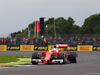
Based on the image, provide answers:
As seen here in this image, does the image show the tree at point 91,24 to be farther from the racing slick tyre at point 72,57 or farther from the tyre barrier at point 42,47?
the racing slick tyre at point 72,57

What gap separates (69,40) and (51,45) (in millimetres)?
2958

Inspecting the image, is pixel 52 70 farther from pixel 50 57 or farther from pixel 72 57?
pixel 72 57

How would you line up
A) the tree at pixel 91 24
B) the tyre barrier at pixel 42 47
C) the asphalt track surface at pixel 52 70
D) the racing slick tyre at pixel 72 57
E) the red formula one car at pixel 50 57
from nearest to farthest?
the asphalt track surface at pixel 52 70 < the red formula one car at pixel 50 57 < the racing slick tyre at pixel 72 57 < the tyre barrier at pixel 42 47 < the tree at pixel 91 24

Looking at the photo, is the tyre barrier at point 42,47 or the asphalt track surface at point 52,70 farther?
the tyre barrier at point 42,47

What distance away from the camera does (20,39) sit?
137 feet

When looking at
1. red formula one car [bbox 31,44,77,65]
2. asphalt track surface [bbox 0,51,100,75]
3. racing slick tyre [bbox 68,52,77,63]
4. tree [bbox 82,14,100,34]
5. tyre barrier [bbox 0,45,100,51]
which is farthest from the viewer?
tree [bbox 82,14,100,34]

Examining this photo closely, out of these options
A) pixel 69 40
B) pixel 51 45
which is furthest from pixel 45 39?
pixel 69 40

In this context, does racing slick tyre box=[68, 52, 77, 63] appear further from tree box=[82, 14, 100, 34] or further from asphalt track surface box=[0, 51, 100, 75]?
tree box=[82, 14, 100, 34]

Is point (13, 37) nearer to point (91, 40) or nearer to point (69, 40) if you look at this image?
point (69, 40)

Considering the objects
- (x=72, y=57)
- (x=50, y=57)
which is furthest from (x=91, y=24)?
(x=50, y=57)

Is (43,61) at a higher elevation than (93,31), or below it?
below

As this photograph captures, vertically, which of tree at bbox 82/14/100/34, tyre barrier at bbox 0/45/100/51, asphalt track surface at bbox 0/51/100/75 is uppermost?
tree at bbox 82/14/100/34

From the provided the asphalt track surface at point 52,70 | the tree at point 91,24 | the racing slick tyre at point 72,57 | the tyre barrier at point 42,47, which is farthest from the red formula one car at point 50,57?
the tree at point 91,24

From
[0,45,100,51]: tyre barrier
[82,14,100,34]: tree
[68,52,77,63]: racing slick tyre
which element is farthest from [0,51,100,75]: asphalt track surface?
[82,14,100,34]: tree
